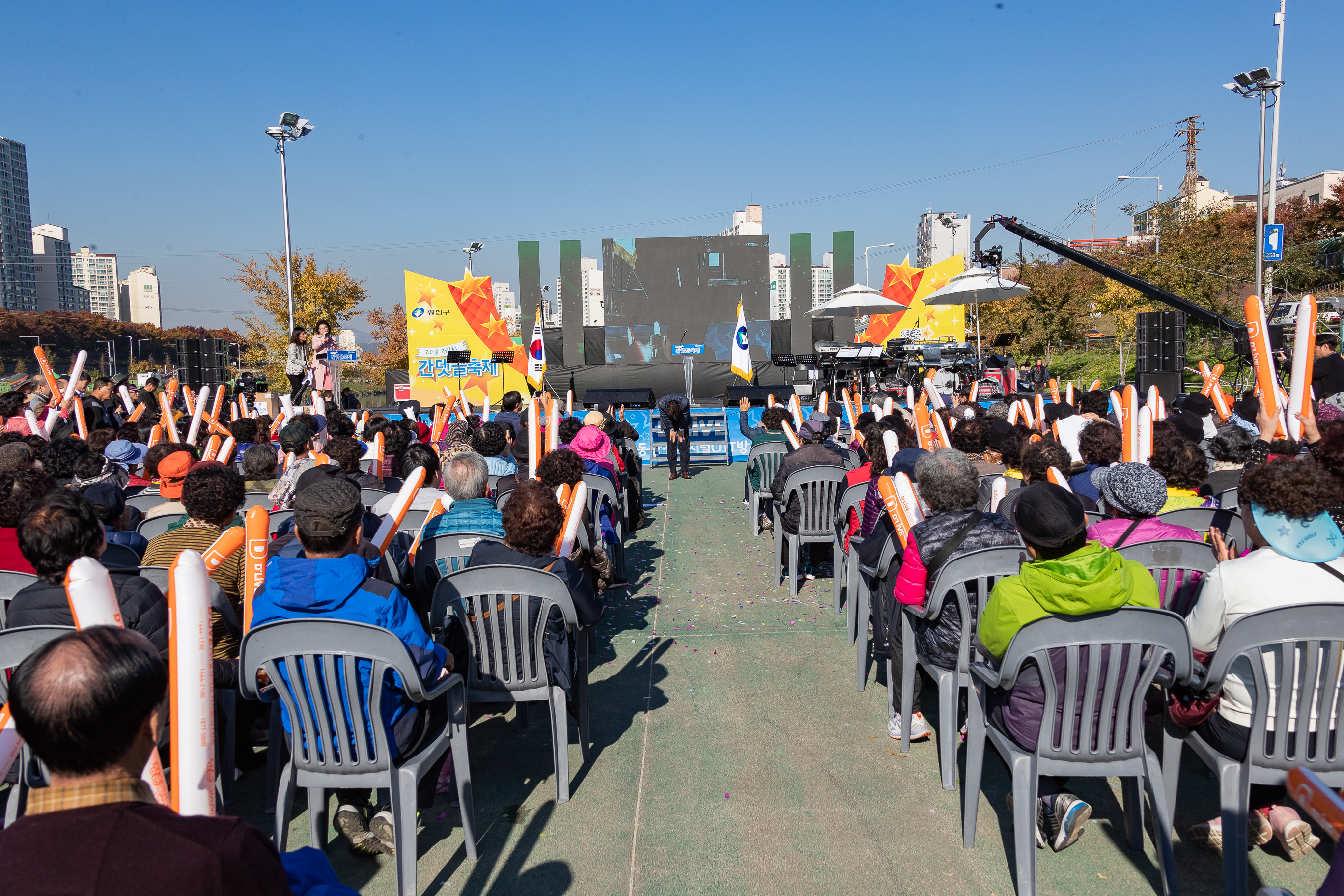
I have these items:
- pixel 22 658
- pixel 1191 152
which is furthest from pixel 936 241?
pixel 22 658

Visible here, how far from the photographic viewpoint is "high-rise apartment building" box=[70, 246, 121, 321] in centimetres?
10756

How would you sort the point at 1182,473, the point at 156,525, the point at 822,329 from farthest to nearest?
the point at 822,329
the point at 156,525
the point at 1182,473

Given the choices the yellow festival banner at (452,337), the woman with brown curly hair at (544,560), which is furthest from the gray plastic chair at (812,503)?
the yellow festival banner at (452,337)

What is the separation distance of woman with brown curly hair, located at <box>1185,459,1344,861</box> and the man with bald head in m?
2.55

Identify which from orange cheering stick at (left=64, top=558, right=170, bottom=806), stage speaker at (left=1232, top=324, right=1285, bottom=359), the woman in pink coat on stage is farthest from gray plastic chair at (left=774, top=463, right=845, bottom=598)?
the woman in pink coat on stage

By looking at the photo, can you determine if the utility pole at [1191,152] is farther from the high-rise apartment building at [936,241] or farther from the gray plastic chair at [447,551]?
the gray plastic chair at [447,551]

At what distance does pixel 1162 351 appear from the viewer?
12.2m

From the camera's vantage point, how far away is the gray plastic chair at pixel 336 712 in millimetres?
2465

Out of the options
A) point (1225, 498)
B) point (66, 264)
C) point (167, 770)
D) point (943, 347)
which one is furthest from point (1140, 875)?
point (66, 264)

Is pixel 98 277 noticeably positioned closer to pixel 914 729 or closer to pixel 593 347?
pixel 593 347

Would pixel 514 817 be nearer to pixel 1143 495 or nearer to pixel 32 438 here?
pixel 1143 495

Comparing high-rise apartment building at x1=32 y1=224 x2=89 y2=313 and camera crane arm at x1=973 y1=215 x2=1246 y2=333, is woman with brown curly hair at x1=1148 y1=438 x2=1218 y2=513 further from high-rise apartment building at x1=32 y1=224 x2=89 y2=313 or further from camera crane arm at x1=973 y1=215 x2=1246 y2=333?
high-rise apartment building at x1=32 y1=224 x2=89 y2=313

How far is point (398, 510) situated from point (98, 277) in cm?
13335

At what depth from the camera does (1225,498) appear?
14.3ft
